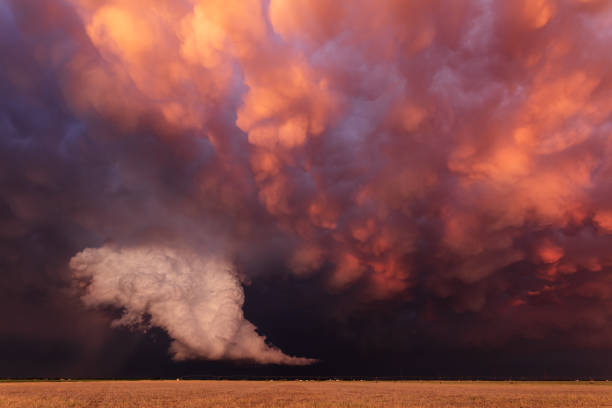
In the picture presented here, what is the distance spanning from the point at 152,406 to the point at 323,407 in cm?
1659

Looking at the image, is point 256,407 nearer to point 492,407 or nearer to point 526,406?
point 492,407

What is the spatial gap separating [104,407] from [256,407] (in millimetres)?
14377

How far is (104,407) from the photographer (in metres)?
39.2

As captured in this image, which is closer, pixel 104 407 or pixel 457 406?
pixel 104 407

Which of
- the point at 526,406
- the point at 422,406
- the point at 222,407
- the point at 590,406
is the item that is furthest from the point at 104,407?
the point at 590,406

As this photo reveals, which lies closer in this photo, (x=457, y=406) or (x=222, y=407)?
(x=222, y=407)

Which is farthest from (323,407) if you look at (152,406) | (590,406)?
(590,406)

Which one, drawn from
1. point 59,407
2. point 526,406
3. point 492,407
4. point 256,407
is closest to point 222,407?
point 256,407

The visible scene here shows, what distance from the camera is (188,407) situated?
39562 mm

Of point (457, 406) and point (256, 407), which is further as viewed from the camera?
point (457, 406)

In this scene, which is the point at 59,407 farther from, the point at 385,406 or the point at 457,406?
the point at 457,406

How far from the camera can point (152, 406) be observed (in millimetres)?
40219

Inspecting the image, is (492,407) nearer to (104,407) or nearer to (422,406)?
(422,406)

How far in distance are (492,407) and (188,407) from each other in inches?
1184
